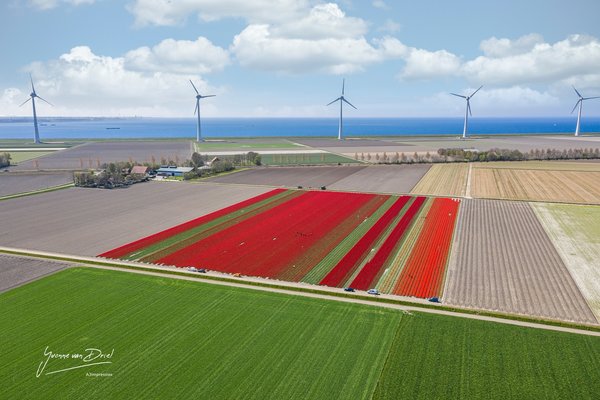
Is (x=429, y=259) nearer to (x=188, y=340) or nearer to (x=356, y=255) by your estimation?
(x=356, y=255)

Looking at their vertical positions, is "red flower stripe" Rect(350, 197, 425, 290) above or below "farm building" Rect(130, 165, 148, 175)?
below

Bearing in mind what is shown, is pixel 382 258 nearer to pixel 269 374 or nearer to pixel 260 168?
pixel 269 374

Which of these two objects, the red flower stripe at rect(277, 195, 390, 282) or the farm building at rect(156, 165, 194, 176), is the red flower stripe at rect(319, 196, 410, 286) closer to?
the red flower stripe at rect(277, 195, 390, 282)

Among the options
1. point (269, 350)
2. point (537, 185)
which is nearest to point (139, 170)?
A: point (269, 350)

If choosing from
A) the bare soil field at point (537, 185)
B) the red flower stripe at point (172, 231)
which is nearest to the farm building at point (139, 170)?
the red flower stripe at point (172, 231)

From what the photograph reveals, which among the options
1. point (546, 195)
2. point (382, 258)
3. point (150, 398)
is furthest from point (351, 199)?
point (150, 398)

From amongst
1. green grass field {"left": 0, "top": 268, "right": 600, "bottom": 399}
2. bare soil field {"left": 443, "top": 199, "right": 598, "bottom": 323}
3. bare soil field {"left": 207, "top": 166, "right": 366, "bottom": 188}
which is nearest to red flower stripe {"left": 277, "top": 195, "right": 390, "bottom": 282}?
green grass field {"left": 0, "top": 268, "right": 600, "bottom": 399}
